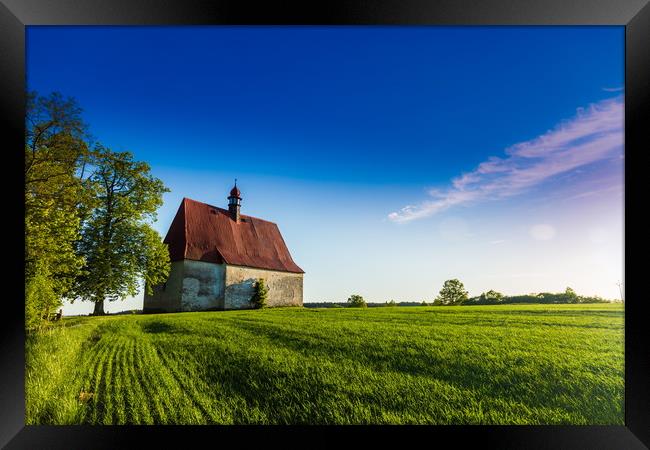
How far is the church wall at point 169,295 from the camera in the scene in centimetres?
490

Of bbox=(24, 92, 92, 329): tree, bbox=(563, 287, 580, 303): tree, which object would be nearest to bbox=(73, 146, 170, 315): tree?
bbox=(24, 92, 92, 329): tree


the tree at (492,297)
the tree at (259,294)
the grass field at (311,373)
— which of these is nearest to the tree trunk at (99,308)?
the grass field at (311,373)

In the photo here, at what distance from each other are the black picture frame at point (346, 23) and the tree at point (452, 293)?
1.95 metres

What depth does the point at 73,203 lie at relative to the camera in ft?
14.5

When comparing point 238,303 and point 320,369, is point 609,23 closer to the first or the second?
point 320,369

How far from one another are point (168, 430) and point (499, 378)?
2694mm

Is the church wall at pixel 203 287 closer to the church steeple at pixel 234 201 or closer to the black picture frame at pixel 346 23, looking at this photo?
the church steeple at pixel 234 201

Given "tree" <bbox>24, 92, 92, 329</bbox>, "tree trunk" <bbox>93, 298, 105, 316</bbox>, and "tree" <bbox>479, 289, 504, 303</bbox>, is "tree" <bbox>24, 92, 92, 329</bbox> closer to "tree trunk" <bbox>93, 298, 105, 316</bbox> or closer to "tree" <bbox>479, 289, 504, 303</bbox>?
"tree trunk" <bbox>93, 298, 105, 316</bbox>

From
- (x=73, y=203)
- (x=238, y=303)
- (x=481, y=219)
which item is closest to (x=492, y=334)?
(x=481, y=219)

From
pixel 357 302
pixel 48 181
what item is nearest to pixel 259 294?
pixel 357 302

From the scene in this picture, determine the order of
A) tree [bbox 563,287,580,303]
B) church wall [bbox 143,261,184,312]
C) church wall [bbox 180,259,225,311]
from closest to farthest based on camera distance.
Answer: tree [bbox 563,287,580,303]
church wall [bbox 143,261,184,312]
church wall [bbox 180,259,225,311]

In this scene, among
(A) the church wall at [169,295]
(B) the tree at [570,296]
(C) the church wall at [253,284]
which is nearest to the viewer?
(B) the tree at [570,296]

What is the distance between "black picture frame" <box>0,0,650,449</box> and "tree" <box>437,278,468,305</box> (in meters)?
1.95

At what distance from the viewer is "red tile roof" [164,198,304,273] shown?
5094 millimetres
